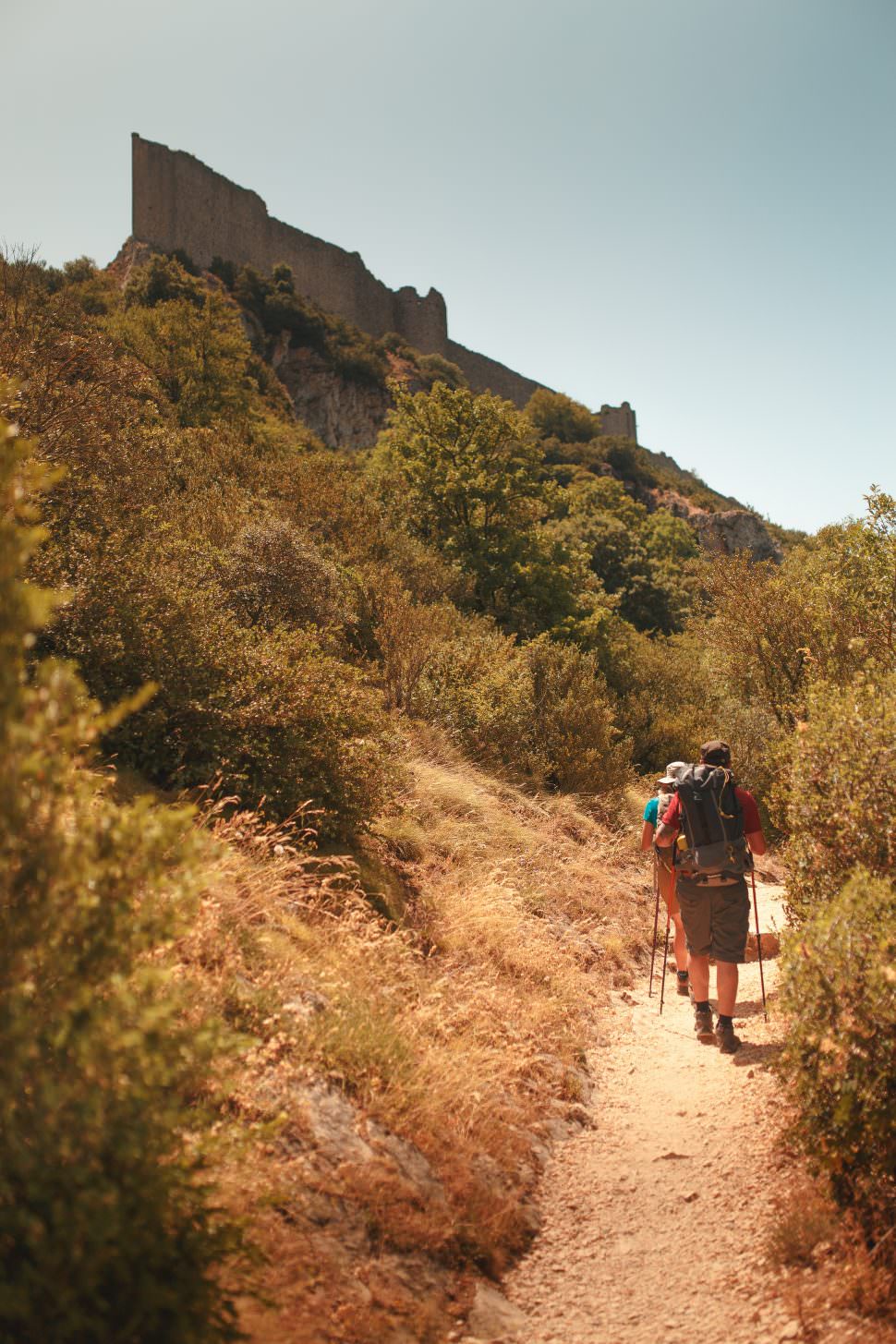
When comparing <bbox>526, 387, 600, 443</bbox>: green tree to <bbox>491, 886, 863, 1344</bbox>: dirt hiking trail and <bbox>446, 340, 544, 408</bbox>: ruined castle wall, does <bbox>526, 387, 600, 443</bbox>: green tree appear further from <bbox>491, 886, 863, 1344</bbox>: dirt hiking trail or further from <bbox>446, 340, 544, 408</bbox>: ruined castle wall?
<bbox>491, 886, 863, 1344</bbox>: dirt hiking trail

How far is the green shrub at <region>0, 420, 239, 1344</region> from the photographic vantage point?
204 centimetres

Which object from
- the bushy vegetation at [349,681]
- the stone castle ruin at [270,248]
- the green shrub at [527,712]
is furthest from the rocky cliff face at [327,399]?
the green shrub at [527,712]

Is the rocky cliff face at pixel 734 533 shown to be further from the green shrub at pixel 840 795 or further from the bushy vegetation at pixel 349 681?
the green shrub at pixel 840 795

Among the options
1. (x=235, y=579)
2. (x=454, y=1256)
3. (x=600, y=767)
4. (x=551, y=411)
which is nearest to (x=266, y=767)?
(x=454, y=1256)

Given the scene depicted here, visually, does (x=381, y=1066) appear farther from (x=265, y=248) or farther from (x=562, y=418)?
(x=562, y=418)

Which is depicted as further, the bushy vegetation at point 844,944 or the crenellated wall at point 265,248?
the crenellated wall at point 265,248

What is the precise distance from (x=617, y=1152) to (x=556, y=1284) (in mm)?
1247

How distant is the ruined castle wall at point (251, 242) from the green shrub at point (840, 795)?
4727 cm

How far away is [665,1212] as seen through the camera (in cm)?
429

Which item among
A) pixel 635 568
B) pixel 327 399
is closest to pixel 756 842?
pixel 635 568

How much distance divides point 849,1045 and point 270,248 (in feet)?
185

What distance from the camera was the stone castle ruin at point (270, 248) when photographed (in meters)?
44.7

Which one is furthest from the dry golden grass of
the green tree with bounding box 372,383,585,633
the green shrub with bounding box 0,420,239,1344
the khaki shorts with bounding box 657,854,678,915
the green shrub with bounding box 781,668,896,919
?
the green tree with bounding box 372,383,585,633

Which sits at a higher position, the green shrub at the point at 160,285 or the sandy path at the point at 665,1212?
the green shrub at the point at 160,285
